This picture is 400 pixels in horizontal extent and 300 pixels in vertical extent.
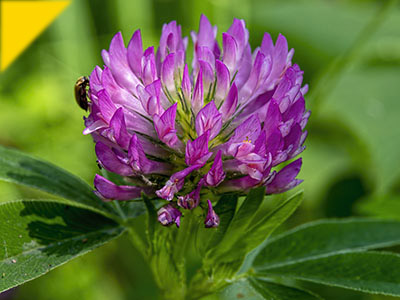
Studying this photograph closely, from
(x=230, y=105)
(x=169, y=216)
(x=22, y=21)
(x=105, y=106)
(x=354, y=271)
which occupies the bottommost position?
(x=354, y=271)

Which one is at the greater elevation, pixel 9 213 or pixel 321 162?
pixel 9 213

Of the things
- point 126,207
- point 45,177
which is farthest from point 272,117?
point 45,177

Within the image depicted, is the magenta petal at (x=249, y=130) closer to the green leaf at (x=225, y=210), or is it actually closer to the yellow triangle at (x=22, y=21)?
the green leaf at (x=225, y=210)

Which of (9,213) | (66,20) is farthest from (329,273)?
(66,20)

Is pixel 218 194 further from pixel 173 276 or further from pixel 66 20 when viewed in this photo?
pixel 66 20

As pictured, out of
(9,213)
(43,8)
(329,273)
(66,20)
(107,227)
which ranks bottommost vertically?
(329,273)

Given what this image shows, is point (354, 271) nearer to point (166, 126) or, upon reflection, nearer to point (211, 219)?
point (211, 219)

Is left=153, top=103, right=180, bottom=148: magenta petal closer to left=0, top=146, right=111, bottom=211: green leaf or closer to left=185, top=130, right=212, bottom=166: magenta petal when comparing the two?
left=185, top=130, right=212, bottom=166: magenta petal
